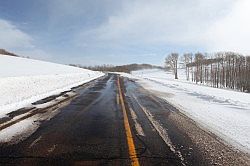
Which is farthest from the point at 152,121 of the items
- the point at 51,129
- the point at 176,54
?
the point at 176,54

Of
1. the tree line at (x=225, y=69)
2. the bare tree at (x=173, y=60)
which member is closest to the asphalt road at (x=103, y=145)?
the tree line at (x=225, y=69)

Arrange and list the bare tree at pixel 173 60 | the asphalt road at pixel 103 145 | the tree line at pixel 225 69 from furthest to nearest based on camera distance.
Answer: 1. the bare tree at pixel 173 60
2. the tree line at pixel 225 69
3. the asphalt road at pixel 103 145

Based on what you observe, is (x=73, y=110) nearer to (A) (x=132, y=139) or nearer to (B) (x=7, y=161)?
(A) (x=132, y=139)

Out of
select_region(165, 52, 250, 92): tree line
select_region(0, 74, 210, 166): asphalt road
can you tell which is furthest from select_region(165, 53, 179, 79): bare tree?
select_region(0, 74, 210, 166): asphalt road

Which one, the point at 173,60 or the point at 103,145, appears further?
the point at 173,60

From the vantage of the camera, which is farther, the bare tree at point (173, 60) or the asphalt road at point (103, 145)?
the bare tree at point (173, 60)

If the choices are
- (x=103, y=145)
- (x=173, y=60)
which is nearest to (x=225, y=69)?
(x=173, y=60)

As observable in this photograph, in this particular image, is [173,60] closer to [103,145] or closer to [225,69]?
[225,69]

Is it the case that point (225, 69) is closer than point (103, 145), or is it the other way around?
point (103, 145)

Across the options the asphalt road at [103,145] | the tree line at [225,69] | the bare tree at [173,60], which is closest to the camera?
the asphalt road at [103,145]

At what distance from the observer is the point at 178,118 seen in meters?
9.91

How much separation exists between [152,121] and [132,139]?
260cm

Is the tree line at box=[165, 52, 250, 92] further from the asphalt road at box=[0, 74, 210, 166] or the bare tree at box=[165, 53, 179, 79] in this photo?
the asphalt road at box=[0, 74, 210, 166]

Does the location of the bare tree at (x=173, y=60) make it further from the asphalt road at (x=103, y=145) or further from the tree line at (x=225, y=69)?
the asphalt road at (x=103, y=145)
